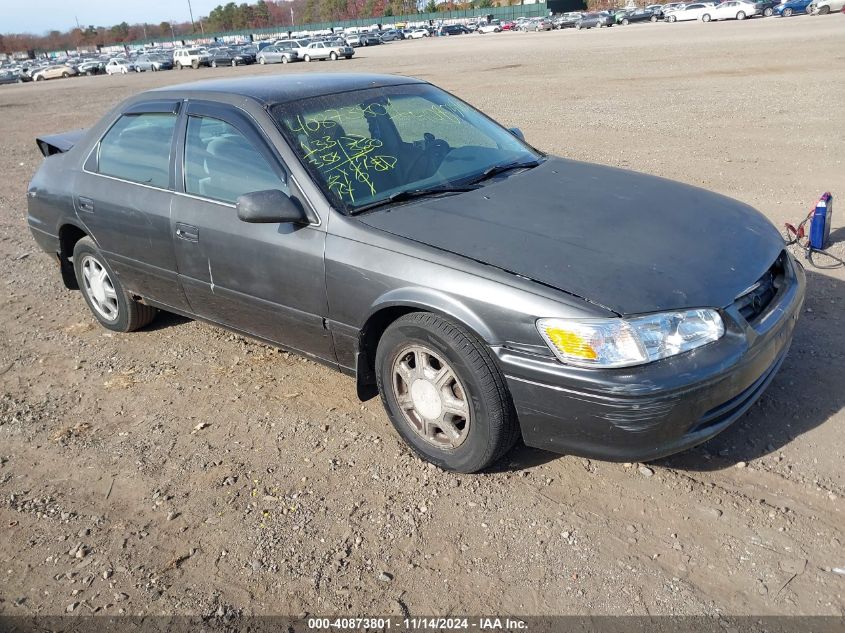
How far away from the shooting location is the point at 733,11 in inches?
1914

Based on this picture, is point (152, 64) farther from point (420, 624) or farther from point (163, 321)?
point (420, 624)

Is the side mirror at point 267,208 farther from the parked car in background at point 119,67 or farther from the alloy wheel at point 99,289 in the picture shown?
the parked car in background at point 119,67

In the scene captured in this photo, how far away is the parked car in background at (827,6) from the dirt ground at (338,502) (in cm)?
4712

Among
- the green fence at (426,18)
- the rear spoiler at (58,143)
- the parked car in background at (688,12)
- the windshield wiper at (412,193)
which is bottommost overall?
the windshield wiper at (412,193)

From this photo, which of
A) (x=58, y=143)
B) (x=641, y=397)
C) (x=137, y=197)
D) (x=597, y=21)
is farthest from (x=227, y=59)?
(x=641, y=397)

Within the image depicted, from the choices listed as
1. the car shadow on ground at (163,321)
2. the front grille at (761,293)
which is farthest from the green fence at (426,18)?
the front grille at (761,293)

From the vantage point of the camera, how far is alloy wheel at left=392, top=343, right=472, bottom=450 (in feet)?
10.3

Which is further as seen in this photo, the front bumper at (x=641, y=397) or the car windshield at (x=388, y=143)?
the car windshield at (x=388, y=143)

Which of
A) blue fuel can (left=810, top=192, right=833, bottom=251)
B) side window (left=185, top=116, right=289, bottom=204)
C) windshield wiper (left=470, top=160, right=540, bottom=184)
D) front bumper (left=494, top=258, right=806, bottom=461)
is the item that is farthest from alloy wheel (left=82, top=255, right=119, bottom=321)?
blue fuel can (left=810, top=192, right=833, bottom=251)

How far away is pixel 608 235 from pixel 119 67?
60193 millimetres

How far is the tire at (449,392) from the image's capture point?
2.94 m

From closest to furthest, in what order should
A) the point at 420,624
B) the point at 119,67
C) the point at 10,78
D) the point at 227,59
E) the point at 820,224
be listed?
the point at 420,624 < the point at 820,224 < the point at 227,59 < the point at 10,78 < the point at 119,67

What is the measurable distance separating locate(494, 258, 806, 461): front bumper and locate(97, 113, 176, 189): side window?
2.57 m

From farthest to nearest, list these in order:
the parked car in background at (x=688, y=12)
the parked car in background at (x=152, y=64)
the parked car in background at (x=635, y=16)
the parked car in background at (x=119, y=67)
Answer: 1. the parked car in background at (x=635, y=16)
2. the parked car in background at (x=119, y=67)
3. the parked car in background at (x=152, y=64)
4. the parked car in background at (x=688, y=12)
